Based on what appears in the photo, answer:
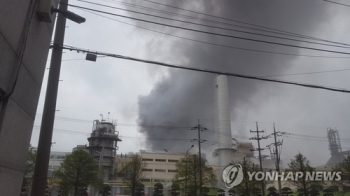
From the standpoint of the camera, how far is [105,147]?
77.2 meters

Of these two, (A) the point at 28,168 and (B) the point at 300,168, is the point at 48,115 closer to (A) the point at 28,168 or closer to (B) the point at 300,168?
(A) the point at 28,168

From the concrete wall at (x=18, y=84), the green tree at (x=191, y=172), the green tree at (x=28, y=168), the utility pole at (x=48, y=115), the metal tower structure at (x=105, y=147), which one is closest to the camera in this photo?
the concrete wall at (x=18, y=84)

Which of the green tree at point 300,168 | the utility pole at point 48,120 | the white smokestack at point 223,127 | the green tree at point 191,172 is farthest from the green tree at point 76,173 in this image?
the utility pole at point 48,120

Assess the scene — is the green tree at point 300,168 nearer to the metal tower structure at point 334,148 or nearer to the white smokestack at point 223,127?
the white smokestack at point 223,127

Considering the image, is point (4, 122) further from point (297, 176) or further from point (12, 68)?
point (297, 176)

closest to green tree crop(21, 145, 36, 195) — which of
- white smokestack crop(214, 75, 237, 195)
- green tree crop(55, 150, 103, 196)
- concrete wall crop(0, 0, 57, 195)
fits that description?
green tree crop(55, 150, 103, 196)

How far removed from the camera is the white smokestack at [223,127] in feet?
226

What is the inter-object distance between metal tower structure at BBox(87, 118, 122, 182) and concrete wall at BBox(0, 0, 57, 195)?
2800 inches

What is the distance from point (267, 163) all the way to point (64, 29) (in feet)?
350

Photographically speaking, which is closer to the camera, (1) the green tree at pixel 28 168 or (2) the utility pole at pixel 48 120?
(2) the utility pole at pixel 48 120

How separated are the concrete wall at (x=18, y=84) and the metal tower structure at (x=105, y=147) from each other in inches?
2800

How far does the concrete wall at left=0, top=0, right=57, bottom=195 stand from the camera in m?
5.43

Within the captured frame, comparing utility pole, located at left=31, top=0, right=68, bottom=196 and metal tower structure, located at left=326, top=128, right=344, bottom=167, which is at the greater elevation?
metal tower structure, located at left=326, top=128, right=344, bottom=167

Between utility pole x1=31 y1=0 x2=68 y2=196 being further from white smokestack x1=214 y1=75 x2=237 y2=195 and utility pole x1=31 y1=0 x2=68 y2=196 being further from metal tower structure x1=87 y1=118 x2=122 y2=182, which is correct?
metal tower structure x1=87 y1=118 x2=122 y2=182
